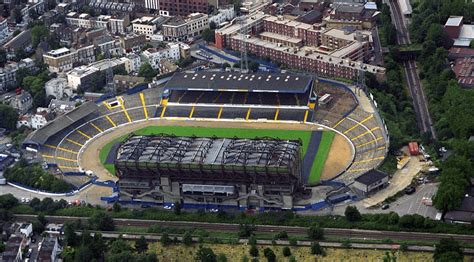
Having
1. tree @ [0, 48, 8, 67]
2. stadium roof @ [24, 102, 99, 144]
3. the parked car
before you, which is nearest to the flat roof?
the parked car

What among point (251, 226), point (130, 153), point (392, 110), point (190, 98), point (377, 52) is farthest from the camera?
point (377, 52)

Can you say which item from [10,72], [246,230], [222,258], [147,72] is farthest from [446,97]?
[10,72]

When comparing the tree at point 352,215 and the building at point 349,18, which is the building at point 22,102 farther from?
the tree at point 352,215

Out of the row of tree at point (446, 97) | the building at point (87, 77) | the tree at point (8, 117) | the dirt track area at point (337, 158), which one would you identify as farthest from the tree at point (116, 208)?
the building at point (87, 77)

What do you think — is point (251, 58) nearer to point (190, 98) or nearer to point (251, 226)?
point (190, 98)

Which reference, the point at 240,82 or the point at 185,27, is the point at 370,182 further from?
the point at 185,27

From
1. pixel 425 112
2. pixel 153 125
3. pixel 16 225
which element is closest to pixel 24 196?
pixel 16 225
